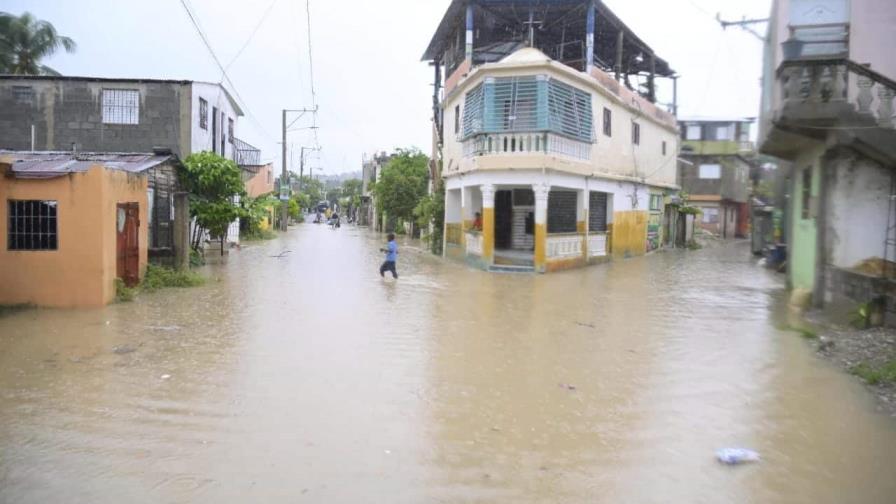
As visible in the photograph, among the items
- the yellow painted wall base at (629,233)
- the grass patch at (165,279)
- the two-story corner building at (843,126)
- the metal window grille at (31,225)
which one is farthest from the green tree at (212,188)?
the two-story corner building at (843,126)

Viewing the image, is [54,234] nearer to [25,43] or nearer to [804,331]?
[804,331]

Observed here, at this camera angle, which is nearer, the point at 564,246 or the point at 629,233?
the point at 564,246

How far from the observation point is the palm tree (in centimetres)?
3148

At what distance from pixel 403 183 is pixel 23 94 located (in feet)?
55.2

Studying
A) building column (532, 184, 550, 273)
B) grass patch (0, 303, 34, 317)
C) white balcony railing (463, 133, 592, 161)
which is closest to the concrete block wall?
white balcony railing (463, 133, 592, 161)

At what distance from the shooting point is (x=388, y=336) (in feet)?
33.0

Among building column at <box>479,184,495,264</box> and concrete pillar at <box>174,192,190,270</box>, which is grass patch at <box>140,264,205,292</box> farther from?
building column at <box>479,184,495,264</box>

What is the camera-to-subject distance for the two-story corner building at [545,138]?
741 inches

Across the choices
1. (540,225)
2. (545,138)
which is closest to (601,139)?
(545,138)

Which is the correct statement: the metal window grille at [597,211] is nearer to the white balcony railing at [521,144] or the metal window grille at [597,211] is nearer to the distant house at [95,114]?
the white balcony railing at [521,144]

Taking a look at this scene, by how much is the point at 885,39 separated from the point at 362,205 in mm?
58541

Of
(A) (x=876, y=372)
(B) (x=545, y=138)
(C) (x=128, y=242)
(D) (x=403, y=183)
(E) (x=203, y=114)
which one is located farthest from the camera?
(D) (x=403, y=183)

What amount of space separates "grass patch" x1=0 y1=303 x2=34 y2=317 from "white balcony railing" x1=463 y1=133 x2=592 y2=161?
12.0m

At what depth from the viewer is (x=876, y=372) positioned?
25.3 feet
